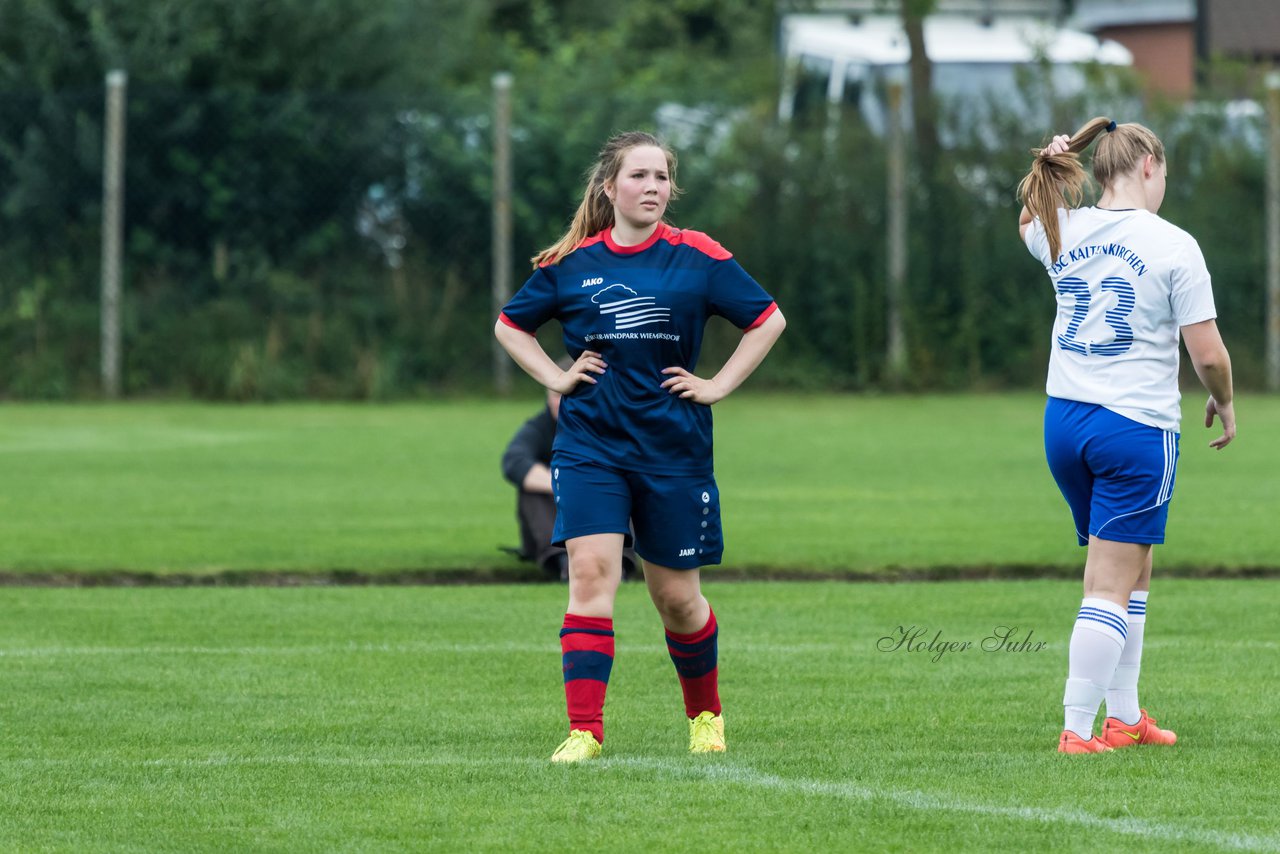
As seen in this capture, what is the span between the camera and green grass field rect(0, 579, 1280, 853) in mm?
4996

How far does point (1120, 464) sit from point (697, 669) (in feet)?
4.42

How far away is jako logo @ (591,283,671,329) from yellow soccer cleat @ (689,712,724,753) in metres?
1.16

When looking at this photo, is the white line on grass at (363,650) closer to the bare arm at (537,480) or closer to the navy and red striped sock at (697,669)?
the navy and red striped sock at (697,669)

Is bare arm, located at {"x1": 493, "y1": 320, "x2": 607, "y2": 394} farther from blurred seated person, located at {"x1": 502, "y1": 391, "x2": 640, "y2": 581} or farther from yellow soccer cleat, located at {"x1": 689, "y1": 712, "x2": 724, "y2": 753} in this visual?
blurred seated person, located at {"x1": 502, "y1": 391, "x2": 640, "y2": 581}

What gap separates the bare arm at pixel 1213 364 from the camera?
19.2 ft

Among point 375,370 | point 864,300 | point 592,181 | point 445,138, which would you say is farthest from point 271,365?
point 592,181

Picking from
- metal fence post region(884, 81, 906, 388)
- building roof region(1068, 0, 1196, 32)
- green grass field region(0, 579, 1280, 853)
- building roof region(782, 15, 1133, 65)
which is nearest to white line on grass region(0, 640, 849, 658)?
green grass field region(0, 579, 1280, 853)

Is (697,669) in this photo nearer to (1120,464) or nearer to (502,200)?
(1120,464)

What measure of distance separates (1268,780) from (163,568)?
6.13 m

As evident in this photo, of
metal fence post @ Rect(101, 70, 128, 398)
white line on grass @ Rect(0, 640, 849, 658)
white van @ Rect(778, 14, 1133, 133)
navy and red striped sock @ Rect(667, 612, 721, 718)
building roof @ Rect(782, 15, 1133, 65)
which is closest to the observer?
navy and red striped sock @ Rect(667, 612, 721, 718)

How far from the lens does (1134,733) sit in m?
6.11

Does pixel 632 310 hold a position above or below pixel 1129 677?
above

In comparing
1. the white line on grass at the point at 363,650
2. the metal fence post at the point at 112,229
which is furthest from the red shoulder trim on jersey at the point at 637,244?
the metal fence post at the point at 112,229

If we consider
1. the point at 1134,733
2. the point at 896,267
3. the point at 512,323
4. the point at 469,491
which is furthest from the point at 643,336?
the point at 896,267
